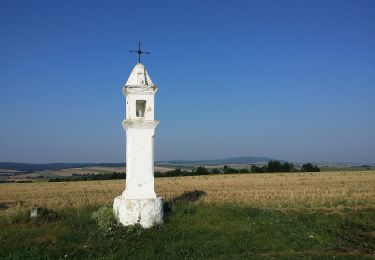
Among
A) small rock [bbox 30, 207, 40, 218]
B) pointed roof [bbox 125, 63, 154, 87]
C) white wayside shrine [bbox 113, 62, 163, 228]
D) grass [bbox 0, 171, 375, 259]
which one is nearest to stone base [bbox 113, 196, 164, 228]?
white wayside shrine [bbox 113, 62, 163, 228]

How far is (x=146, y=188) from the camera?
12875 mm

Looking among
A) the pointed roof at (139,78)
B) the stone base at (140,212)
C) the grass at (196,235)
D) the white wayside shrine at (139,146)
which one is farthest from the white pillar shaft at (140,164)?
the pointed roof at (139,78)

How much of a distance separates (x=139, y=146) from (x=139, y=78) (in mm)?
2102

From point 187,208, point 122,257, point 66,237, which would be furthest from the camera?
point 187,208

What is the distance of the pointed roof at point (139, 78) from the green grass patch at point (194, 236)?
13.4 feet

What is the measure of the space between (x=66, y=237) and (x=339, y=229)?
25.2ft

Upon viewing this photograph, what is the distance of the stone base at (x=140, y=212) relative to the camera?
12297 mm

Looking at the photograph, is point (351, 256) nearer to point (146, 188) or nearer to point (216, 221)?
point (216, 221)

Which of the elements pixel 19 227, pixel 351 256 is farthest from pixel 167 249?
pixel 19 227

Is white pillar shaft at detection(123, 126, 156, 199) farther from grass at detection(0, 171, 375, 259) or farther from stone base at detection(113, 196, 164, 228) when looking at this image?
grass at detection(0, 171, 375, 259)

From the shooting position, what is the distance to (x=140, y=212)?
12.3 metres

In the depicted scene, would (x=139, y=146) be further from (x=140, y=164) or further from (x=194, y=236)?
(x=194, y=236)

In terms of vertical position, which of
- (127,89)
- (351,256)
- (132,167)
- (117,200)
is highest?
(127,89)

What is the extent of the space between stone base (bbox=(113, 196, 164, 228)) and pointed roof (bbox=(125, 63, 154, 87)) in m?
3.54
